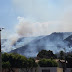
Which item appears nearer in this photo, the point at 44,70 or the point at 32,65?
the point at 32,65

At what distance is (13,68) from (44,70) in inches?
531

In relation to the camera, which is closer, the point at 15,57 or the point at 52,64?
the point at 15,57

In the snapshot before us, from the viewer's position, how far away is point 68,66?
334ft

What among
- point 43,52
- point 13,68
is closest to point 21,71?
point 13,68

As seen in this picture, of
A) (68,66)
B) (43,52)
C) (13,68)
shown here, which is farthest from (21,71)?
(43,52)

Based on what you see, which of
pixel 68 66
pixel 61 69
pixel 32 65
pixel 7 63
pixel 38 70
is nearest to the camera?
pixel 7 63

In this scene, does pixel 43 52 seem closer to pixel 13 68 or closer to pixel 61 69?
pixel 61 69

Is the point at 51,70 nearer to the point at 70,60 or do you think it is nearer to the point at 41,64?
the point at 41,64

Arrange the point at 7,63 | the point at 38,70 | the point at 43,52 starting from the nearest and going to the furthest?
the point at 7,63
the point at 38,70
the point at 43,52

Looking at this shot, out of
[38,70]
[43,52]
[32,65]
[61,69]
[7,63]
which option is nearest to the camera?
[7,63]

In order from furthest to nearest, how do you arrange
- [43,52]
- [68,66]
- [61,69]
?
1. [43,52]
2. [68,66]
3. [61,69]

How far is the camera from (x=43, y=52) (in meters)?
147

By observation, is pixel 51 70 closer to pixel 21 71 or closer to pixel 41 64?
pixel 41 64

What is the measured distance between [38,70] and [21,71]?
29.4 feet
